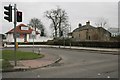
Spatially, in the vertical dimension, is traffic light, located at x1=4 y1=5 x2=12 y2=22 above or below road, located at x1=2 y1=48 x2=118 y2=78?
above

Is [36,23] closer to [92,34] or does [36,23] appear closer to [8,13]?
[92,34]

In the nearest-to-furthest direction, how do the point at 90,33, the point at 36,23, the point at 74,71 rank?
the point at 74,71 → the point at 90,33 → the point at 36,23

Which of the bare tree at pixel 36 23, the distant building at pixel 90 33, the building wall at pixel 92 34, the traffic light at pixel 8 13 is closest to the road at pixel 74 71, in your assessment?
the traffic light at pixel 8 13

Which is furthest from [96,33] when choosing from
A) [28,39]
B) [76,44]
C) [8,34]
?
[8,34]

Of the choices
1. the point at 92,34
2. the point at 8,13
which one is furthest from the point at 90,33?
the point at 8,13

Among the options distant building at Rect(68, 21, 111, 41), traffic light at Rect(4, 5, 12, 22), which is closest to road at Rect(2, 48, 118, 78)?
traffic light at Rect(4, 5, 12, 22)

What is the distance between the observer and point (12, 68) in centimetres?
1472

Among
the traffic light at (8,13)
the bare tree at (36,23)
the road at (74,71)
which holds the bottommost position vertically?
the road at (74,71)

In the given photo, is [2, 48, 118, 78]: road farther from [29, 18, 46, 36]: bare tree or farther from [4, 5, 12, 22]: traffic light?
[29, 18, 46, 36]: bare tree

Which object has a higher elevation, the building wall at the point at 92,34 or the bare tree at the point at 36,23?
the bare tree at the point at 36,23

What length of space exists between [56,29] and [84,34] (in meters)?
9.61

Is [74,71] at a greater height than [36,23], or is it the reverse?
[36,23]

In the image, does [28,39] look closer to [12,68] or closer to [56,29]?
[56,29]

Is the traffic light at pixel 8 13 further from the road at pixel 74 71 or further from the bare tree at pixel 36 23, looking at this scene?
the bare tree at pixel 36 23
